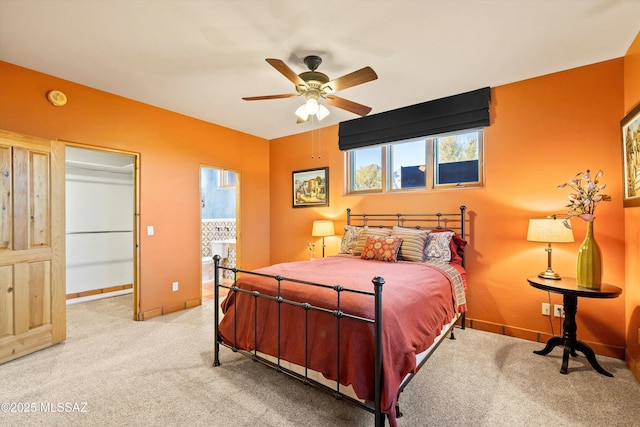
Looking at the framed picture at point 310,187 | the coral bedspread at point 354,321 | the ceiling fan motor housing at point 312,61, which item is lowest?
the coral bedspread at point 354,321

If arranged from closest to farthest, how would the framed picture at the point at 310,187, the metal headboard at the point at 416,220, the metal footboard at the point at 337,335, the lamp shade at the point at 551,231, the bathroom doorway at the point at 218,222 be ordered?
the metal footboard at the point at 337,335 → the lamp shade at the point at 551,231 → the metal headboard at the point at 416,220 → the framed picture at the point at 310,187 → the bathroom doorway at the point at 218,222

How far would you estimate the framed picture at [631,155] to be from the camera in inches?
87.4

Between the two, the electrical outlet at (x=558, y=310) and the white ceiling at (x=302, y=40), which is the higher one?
the white ceiling at (x=302, y=40)

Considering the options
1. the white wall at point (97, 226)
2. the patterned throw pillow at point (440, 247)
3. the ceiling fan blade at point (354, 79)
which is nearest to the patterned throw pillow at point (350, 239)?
the patterned throw pillow at point (440, 247)

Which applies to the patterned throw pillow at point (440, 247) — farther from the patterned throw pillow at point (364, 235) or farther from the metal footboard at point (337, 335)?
the metal footboard at point (337, 335)

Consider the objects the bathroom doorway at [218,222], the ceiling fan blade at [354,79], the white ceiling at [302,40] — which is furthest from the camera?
the bathroom doorway at [218,222]

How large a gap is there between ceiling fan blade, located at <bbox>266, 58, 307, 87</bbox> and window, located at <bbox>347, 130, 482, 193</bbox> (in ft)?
6.29

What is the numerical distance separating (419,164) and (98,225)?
5.11 metres

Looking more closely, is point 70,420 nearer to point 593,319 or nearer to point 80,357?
point 80,357

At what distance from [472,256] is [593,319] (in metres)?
1.12

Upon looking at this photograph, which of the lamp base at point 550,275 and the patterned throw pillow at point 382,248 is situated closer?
the lamp base at point 550,275

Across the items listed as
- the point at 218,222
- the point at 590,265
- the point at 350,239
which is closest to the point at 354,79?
the point at 350,239

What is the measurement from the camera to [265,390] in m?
2.11

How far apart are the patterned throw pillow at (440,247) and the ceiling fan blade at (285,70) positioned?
2098 mm
